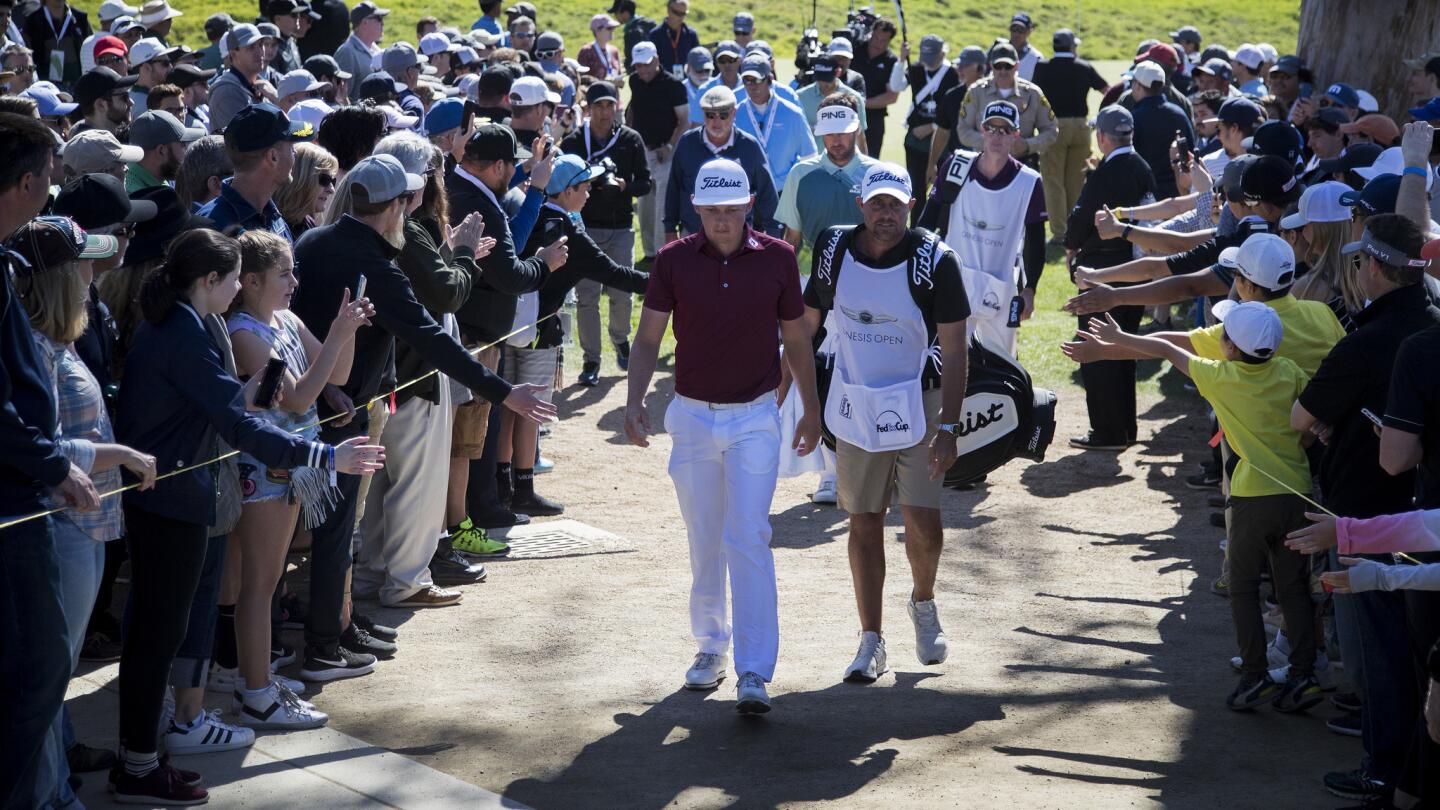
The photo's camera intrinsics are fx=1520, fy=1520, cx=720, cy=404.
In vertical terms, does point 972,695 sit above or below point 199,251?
below

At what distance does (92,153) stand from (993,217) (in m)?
5.09

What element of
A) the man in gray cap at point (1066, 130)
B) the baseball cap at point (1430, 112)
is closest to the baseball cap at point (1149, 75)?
the man in gray cap at point (1066, 130)

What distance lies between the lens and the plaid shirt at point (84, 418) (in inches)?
165

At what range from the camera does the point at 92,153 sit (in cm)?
634

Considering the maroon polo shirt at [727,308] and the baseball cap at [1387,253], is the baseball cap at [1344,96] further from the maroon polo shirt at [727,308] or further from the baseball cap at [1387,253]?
the maroon polo shirt at [727,308]

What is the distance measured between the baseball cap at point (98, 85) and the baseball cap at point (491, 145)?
360 centimetres

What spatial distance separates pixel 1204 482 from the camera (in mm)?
9539

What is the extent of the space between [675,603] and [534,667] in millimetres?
1131

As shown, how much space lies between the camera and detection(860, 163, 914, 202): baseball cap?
6.05m

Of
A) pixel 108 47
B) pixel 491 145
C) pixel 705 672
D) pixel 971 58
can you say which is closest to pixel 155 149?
pixel 491 145

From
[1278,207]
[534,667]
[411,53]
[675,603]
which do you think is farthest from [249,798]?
[411,53]

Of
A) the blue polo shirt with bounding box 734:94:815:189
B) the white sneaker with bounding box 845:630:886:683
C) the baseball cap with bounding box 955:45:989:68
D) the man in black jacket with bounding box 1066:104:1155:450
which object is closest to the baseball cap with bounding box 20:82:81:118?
the blue polo shirt with bounding box 734:94:815:189

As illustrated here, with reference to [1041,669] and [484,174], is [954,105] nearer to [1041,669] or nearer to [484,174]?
[484,174]

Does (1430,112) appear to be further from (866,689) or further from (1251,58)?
(1251,58)
